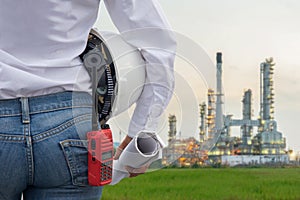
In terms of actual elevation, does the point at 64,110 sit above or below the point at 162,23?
below

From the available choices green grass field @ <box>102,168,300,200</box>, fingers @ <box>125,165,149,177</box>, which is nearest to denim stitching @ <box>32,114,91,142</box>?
fingers @ <box>125,165,149,177</box>

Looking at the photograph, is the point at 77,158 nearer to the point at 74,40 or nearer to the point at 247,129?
the point at 74,40

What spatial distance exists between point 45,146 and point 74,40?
18 cm

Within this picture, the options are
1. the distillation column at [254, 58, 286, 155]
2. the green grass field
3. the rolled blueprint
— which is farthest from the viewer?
the distillation column at [254, 58, 286, 155]

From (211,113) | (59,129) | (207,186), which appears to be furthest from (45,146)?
(207,186)

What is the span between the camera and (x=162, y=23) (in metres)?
0.96

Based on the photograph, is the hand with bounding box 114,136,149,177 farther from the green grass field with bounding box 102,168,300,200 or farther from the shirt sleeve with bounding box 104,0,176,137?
the green grass field with bounding box 102,168,300,200

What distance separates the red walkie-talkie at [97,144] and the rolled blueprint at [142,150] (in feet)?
0.08

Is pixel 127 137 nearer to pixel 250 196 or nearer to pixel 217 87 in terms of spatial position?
pixel 217 87

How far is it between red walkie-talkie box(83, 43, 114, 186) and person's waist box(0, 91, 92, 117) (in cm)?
2

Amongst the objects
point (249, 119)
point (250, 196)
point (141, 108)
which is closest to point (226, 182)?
point (250, 196)

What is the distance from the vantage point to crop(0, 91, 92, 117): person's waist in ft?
2.99

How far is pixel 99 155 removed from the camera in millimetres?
919

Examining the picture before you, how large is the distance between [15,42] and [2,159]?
0.19 meters
